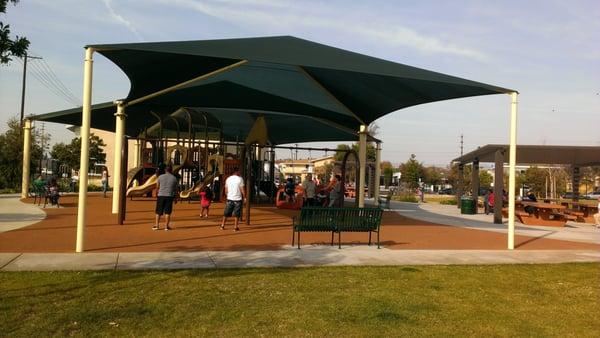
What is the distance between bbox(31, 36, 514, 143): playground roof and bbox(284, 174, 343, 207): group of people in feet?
8.02

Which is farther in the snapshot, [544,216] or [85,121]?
[544,216]

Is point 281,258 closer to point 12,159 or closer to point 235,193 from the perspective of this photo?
point 235,193

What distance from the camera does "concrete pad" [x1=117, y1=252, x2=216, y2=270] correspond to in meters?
8.23

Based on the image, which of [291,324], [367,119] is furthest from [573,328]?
[367,119]

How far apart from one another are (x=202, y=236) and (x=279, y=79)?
608cm

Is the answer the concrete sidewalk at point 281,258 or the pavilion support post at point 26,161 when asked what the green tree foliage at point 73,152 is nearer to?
the pavilion support post at point 26,161

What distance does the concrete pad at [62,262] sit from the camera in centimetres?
788

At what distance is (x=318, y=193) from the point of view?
2295 centimetres

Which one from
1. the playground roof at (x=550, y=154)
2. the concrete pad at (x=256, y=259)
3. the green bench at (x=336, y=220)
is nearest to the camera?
the concrete pad at (x=256, y=259)

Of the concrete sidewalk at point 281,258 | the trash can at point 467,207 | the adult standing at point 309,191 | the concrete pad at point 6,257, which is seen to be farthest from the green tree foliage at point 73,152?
the concrete sidewalk at point 281,258

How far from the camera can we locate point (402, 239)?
13336mm

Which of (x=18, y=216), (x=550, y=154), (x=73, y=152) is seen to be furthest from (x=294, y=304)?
(x=73, y=152)

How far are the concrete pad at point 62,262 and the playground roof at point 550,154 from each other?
1852 cm

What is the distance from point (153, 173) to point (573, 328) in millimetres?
21390
